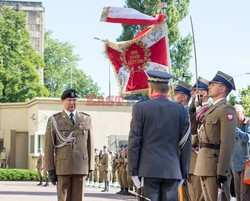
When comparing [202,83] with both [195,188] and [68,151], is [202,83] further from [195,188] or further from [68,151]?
[68,151]

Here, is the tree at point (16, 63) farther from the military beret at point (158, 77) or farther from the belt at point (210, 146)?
the military beret at point (158, 77)

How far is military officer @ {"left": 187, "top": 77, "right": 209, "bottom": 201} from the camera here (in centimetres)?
1020

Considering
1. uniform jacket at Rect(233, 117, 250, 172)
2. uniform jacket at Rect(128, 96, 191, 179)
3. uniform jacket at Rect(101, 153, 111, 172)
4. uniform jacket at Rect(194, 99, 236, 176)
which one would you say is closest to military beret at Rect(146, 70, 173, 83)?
uniform jacket at Rect(128, 96, 191, 179)

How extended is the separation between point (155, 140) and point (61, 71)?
87.5 m

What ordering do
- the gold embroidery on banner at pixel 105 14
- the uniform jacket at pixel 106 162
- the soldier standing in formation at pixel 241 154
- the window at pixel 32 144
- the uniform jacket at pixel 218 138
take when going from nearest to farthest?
the uniform jacket at pixel 218 138
the gold embroidery on banner at pixel 105 14
the soldier standing in formation at pixel 241 154
the uniform jacket at pixel 106 162
the window at pixel 32 144

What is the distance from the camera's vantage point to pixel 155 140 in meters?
7.61

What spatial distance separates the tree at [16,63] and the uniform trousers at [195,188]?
4928cm

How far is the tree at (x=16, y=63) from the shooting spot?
59594 millimetres

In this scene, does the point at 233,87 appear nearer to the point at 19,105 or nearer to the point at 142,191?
the point at 142,191

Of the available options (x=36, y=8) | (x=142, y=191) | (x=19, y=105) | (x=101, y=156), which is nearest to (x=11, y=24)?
(x=19, y=105)

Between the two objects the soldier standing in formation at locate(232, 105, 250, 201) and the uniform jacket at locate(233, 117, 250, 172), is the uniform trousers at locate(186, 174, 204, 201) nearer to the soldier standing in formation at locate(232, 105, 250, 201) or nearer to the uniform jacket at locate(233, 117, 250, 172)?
the soldier standing in formation at locate(232, 105, 250, 201)

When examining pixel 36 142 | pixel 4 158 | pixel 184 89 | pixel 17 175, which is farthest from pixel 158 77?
pixel 4 158

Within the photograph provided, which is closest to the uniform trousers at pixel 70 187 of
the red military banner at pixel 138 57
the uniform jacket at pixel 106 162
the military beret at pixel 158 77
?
the red military banner at pixel 138 57

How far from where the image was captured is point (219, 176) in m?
9.10
